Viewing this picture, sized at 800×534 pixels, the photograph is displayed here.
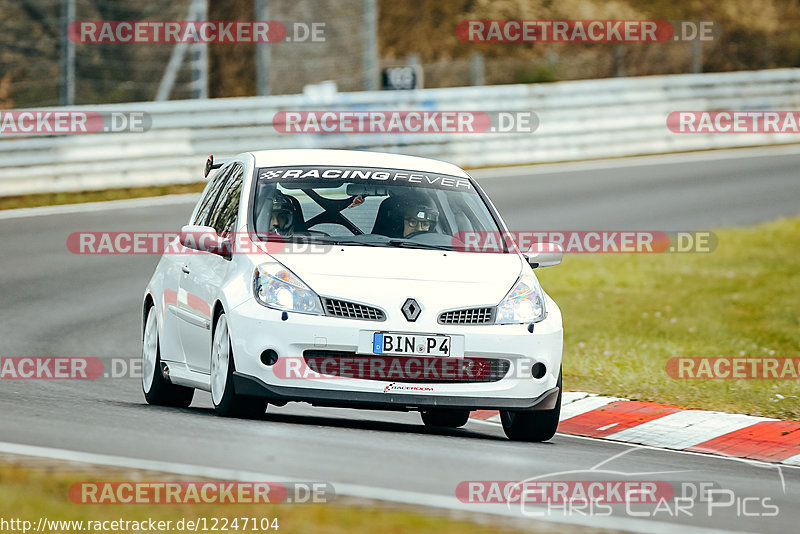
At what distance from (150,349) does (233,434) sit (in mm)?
2843

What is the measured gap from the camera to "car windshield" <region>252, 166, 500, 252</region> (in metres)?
9.71

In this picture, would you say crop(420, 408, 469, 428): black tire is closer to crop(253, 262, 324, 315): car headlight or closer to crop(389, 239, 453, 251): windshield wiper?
crop(389, 239, 453, 251): windshield wiper

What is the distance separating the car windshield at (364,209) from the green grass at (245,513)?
349cm

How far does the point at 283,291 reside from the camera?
8891 millimetres

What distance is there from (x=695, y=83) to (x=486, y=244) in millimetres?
22372

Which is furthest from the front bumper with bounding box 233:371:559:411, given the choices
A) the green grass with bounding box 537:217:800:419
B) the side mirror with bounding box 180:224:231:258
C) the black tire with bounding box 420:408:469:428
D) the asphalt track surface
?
the green grass with bounding box 537:217:800:419

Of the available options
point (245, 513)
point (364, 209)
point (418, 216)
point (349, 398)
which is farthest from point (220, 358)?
point (245, 513)

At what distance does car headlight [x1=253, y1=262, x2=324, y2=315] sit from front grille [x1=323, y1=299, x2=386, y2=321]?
69mm

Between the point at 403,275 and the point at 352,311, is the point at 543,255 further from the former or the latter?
the point at 352,311

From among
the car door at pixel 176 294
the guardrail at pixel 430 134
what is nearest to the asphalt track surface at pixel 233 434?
the car door at pixel 176 294

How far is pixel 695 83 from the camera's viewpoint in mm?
31344

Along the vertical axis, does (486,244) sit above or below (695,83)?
below

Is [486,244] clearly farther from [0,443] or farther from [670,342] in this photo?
[670,342]

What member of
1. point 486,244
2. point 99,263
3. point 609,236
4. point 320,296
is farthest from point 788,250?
point 320,296
